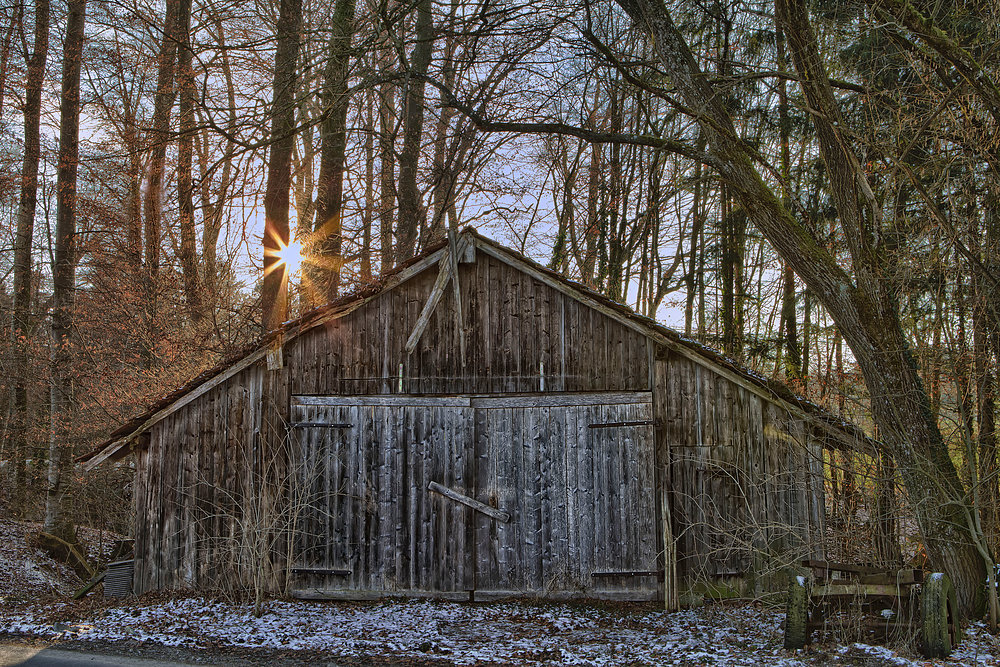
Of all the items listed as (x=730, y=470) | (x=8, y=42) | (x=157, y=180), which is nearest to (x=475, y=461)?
(x=730, y=470)

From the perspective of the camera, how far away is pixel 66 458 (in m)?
13.4

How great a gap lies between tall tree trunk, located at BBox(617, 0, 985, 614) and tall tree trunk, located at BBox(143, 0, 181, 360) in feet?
37.7

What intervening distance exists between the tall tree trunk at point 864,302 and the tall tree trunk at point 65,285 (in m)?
11.7

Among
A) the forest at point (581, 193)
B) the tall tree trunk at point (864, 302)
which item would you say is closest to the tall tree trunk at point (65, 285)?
the forest at point (581, 193)

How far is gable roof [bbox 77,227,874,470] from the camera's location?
387 inches

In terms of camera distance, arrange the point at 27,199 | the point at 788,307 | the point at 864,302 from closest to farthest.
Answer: the point at 864,302 → the point at 27,199 → the point at 788,307

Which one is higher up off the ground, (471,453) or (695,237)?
(695,237)

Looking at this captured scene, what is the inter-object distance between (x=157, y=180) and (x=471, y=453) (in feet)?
38.6

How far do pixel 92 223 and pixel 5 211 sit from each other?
276 cm

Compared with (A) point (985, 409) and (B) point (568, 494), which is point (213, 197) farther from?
(A) point (985, 409)

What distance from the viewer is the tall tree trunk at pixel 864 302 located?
8.08 meters

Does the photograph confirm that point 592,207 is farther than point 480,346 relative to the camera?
Yes

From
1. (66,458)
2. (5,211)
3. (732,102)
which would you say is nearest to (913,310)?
(732,102)

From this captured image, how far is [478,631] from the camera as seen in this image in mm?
8656
